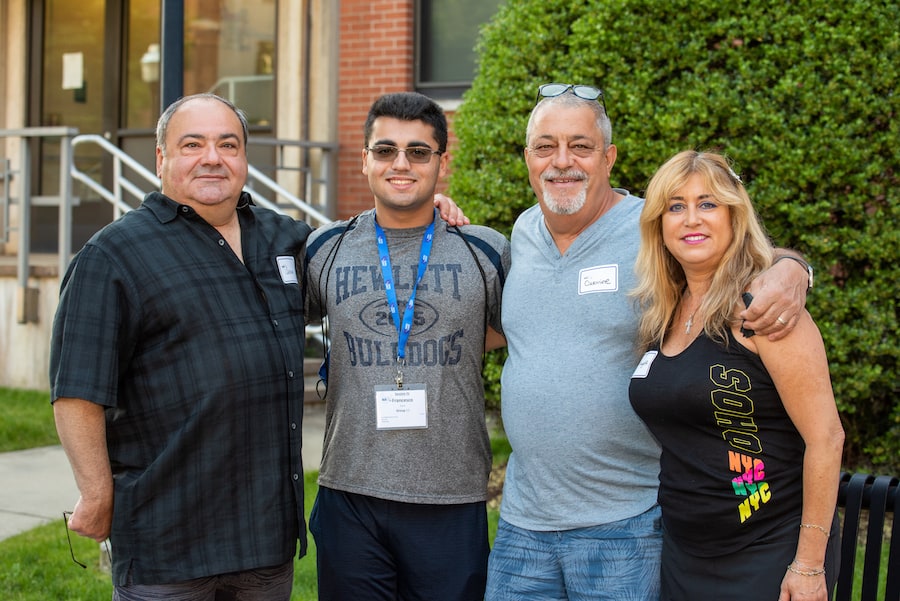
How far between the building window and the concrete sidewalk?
3732 millimetres

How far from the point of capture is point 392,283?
344 centimetres

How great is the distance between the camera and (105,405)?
115 inches

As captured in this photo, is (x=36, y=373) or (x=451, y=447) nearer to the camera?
(x=451, y=447)

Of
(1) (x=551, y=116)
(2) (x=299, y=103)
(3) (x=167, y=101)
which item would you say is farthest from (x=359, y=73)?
(1) (x=551, y=116)

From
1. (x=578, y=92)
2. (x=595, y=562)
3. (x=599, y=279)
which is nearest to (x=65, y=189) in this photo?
(x=578, y=92)

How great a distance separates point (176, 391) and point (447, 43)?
7478 millimetres

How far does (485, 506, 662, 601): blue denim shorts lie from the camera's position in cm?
305

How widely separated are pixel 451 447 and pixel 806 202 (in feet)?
9.56

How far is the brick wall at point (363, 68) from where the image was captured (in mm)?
9906

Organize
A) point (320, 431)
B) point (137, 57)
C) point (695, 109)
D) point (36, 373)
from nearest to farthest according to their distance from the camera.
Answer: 1. point (695, 109)
2. point (320, 431)
3. point (36, 373)
4. point (137, 57)

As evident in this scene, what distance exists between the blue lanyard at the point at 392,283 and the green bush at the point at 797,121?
2.31 meters

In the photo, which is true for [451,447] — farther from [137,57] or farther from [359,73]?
[137,57]

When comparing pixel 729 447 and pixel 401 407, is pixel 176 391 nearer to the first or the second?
pixel 401 407

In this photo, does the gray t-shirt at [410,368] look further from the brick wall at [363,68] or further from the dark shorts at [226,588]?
the brick wall at [363,68]
